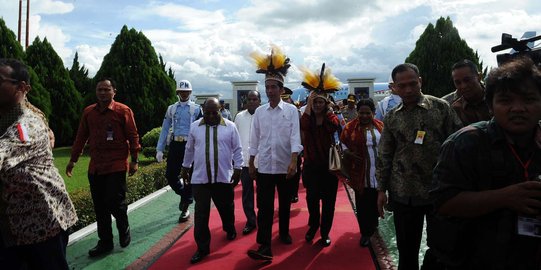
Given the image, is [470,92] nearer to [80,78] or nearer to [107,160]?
[107,160]

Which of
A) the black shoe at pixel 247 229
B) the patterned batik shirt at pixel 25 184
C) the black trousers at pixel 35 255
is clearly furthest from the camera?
the black shoe at pixel 247 229

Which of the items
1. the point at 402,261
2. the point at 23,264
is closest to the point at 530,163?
the point at 402,261

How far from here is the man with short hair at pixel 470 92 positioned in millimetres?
3646

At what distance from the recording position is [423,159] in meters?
3.34

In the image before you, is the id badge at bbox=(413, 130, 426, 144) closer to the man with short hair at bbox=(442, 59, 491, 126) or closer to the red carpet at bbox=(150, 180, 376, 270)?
the man with short hair at bbox=(442, 59, 491, 126)

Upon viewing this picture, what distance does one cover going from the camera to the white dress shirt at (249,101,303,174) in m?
4.88

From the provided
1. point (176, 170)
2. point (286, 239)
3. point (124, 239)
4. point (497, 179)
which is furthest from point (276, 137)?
point (497, 179)

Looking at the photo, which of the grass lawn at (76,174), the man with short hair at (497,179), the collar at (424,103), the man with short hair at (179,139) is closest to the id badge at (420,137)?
the collar at (424,103)

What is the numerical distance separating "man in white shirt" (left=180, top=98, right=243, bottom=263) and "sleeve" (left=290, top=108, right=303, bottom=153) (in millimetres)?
745

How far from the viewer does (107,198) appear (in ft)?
16.0

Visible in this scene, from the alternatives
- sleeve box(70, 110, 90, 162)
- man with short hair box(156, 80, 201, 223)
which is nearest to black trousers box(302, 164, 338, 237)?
man with short hair box(156, 80, 201, 223)

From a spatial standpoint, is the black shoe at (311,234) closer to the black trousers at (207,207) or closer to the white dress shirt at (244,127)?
the black trousers at (207,207)

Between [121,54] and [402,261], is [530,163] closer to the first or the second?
[402,261]

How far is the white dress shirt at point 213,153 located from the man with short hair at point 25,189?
7.29 ft
